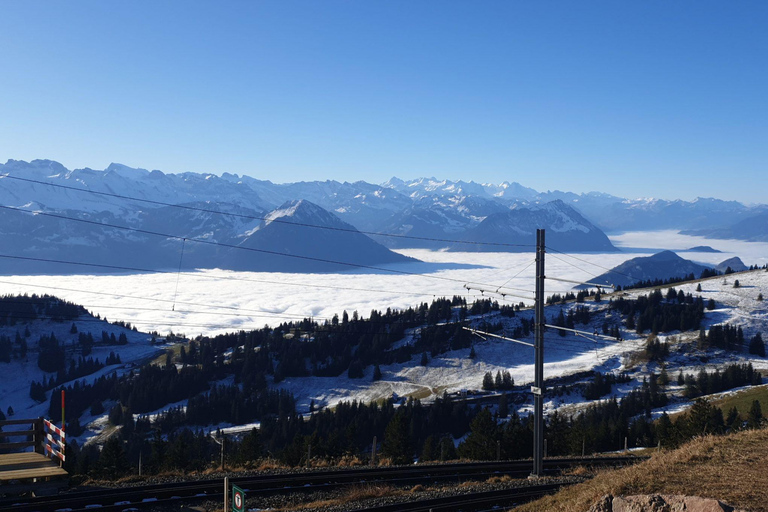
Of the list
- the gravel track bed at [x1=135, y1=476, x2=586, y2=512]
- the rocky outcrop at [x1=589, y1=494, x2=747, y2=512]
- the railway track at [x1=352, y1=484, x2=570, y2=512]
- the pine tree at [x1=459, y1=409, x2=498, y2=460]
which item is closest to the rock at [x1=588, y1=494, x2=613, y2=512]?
the rocky outcrop at [x1=589, y1=494, x2=747, y2=512]

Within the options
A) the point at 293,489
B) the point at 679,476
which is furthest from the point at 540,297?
the point at 293,489

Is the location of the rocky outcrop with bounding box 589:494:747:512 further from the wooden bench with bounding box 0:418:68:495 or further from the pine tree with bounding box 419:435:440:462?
the pine tree with bounding box 419:435:440:462

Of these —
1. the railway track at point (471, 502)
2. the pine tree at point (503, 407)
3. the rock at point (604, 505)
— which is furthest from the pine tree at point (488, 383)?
the rock at point (604, 505)

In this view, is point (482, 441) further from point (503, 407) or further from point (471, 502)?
point (503, 407)

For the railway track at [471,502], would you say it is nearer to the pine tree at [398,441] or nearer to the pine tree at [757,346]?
the pine tree at [398,441]

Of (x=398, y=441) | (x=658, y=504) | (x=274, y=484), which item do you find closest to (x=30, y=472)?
(x=274, y=484)

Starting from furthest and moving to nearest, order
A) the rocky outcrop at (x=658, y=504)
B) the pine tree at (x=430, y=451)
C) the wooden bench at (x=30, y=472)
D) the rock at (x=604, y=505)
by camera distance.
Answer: the pine tree at (x=430, y=451) → the wooden bench at (x=30, y=472) → the rock at (x=604, y=505) → the rocky outcrop at (x=658, y=504)
